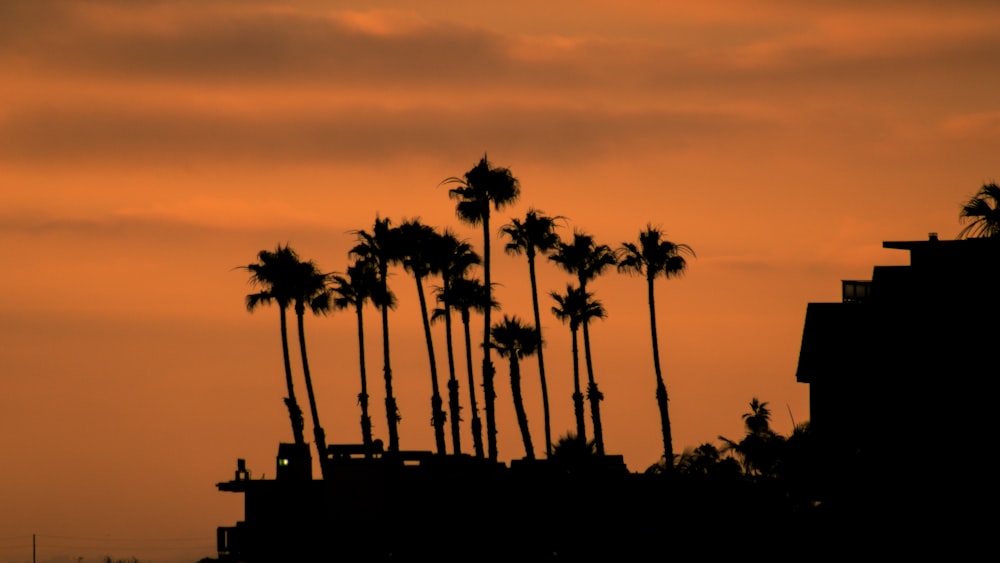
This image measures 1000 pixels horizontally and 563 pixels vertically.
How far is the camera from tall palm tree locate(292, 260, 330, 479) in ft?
319

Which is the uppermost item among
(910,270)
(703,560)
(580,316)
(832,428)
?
(580,316)

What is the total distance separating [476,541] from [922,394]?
672 inches

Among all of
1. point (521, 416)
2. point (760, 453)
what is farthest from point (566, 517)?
point (521, 416)

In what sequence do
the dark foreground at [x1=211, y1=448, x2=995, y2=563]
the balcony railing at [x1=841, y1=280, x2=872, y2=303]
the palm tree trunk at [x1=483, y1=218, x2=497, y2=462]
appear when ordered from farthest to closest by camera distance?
the palm tree trunk at [x1=483, y1=218, x2=497, y2=462]
the balcony railing at [x1=841, y1=280, x2=872, y2=303]
the dark foreground at [x1=211, y1=448, x2=995, y2=563]

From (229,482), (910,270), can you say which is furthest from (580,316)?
(910,270)

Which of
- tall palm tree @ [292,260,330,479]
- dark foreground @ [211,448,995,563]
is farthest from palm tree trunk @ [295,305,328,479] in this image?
dark foreground @ [211,448,995,563]

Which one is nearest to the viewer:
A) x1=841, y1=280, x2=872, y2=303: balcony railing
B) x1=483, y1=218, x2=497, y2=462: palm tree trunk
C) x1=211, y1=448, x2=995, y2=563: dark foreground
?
x1=211, y1=448, x2=995, y2=563: dark foreground

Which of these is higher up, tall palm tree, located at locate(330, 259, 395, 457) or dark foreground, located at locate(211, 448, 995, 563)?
tall palm tree, located at locate(330, 259, 395, 457)

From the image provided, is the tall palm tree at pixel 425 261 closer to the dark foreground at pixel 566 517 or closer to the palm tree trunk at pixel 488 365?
the palm tree trunk at pixel 488 365

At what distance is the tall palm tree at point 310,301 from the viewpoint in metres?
97.2

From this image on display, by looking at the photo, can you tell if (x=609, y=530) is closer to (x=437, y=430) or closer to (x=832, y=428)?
(x=832, y=428)

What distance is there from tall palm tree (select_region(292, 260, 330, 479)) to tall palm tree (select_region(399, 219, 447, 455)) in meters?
4.79

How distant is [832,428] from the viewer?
67750mm

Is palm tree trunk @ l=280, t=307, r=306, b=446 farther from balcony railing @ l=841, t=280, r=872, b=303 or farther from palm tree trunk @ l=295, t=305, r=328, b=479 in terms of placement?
balcony railing @ l=841, t=280, r=872, b=303
